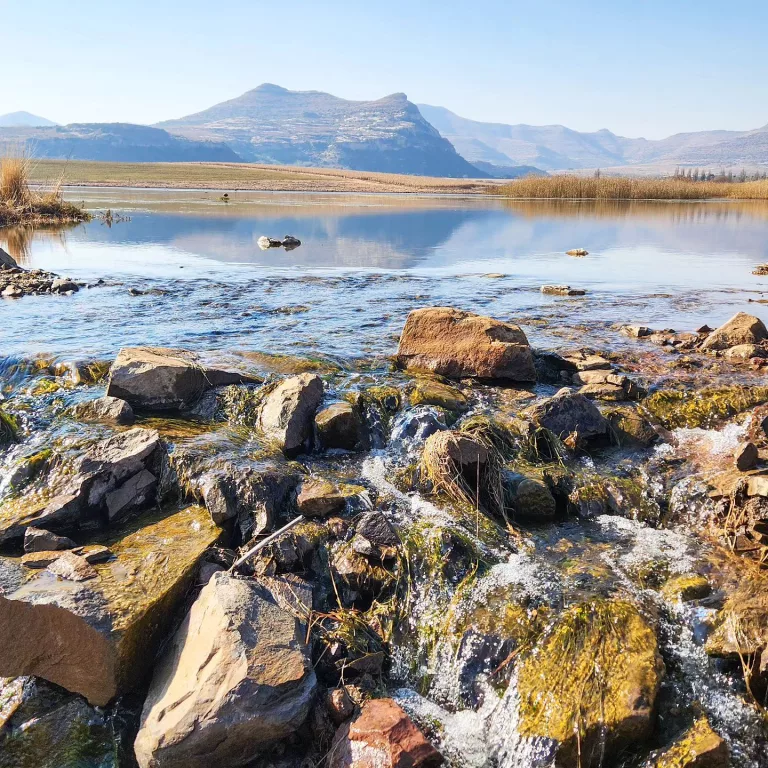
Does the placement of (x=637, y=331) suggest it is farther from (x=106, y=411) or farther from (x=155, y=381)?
(x=106, y=411)

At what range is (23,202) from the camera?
31.7 meters

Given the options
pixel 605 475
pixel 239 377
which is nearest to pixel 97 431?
pixel 239 377

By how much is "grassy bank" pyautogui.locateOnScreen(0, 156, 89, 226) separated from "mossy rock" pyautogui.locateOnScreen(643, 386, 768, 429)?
30676mm

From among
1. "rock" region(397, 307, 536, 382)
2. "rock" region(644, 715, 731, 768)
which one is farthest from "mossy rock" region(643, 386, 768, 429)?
"rock" region(644, 715, 731, 768)

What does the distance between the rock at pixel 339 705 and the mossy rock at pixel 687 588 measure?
271 cm

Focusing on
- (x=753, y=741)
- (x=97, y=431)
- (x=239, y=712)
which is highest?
(x=97, y=431)

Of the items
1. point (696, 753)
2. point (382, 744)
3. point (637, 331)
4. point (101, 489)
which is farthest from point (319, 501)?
point (637, 331)

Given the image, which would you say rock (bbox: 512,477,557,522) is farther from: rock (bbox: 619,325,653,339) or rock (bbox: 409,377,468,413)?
rock (bbox: 619,325,653,339)

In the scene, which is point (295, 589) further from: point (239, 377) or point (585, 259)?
point (585, 259)

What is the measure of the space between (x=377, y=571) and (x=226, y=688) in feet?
5.93

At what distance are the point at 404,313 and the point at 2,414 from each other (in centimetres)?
810

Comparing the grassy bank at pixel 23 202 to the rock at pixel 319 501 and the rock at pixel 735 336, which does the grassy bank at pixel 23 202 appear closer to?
the rock at pixel 319 501

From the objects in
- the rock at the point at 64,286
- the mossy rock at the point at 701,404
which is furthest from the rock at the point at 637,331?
the rock at the point at 64,286

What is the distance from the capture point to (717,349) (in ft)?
35.0
